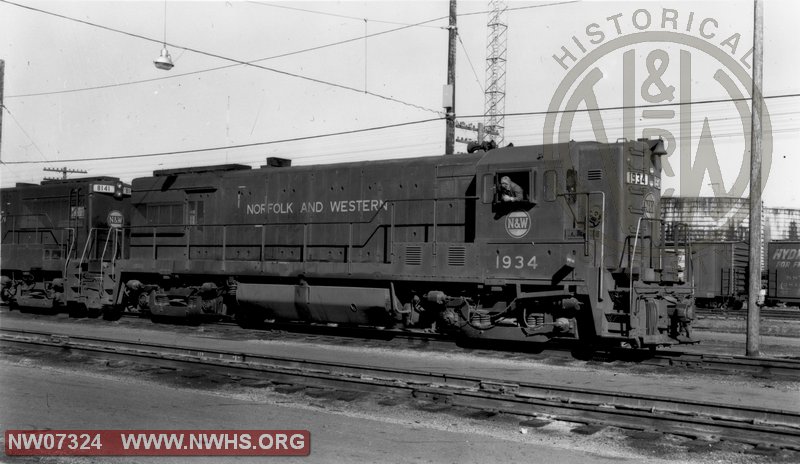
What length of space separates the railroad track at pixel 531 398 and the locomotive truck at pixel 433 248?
3040 millimetres

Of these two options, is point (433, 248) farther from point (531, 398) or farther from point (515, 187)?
point (531, 398)

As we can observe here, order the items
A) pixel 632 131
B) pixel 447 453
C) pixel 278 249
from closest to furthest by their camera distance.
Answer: pixel 447 453, pixel 632 131, pixel 278 249

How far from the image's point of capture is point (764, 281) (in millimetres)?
30156

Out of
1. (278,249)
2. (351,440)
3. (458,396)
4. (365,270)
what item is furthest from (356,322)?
(351,440)

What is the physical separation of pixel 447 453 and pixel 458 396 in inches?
73.1

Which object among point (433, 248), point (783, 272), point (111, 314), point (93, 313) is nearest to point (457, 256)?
point (433, 248)

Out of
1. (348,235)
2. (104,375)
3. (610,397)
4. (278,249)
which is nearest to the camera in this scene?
(610,397)

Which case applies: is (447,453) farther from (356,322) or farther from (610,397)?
(356,322)

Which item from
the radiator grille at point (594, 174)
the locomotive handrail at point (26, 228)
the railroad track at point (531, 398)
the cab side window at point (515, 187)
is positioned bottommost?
the railroad track at point (531, 398)

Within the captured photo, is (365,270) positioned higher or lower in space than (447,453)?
higher

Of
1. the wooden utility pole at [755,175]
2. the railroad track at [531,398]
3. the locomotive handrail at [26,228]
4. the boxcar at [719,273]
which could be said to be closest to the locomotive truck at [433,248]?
the wooden utility pole at [755,175]

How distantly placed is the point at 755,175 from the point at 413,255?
6.32 meters

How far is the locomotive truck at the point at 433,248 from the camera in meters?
11.5

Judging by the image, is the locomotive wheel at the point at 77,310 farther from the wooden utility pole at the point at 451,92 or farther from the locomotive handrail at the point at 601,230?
the locomotive handrail at the point at 601,230
